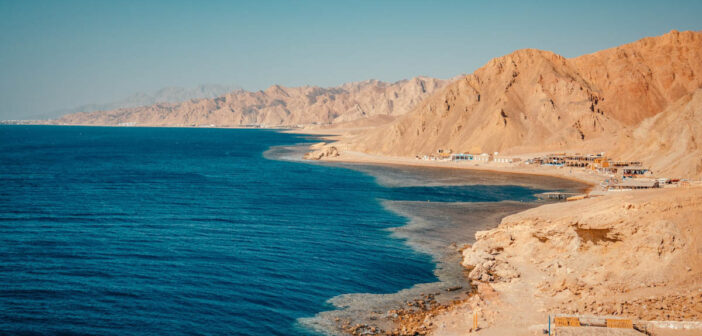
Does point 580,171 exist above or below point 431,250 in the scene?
above

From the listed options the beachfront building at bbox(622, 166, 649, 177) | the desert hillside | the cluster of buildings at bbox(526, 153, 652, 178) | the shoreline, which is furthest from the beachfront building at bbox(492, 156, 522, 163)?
the beachfront building at bbox(622, 166, 649, 177)

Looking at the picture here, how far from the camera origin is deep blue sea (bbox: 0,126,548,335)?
95.2 ft

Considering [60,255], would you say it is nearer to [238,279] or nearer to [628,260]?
[238,279]

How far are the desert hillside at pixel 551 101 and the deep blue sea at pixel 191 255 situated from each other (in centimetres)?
5857

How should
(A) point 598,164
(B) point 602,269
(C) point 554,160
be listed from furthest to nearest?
(C) point 554,160 < (A) point 598,164 < (B) point 602,269

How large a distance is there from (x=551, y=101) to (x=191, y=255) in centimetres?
12694

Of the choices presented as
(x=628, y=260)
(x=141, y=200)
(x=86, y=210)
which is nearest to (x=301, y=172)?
(x=141, y=200)

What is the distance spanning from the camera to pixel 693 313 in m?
26.0

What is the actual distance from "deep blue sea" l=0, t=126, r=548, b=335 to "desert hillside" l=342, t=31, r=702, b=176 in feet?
192

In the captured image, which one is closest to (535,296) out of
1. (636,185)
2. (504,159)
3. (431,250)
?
(431,250)

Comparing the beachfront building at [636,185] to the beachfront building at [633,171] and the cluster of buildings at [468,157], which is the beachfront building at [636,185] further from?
the cluster of buildings at [468,157]

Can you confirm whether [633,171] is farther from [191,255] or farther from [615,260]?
[191,255]

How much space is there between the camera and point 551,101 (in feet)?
477

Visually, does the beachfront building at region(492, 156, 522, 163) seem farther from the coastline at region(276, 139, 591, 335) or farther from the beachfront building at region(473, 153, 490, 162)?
the coastline at region(276, 139, 591, 335)
